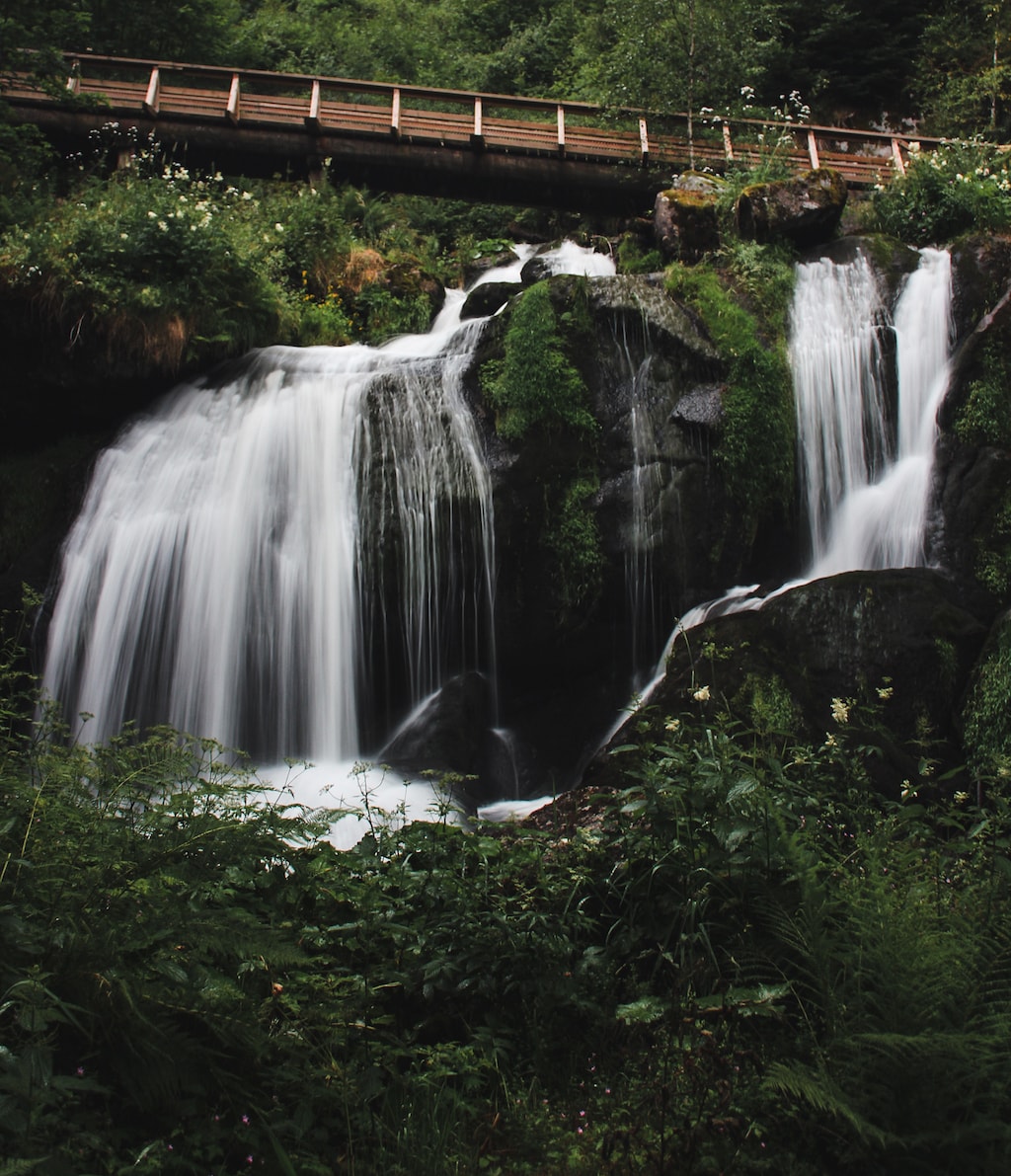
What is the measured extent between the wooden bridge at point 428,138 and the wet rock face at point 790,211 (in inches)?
190

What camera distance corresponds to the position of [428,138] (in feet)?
54.1

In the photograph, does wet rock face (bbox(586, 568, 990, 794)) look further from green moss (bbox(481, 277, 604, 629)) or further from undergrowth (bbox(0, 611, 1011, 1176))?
undergrowth (bbox(0, 611, 1011, 1176))

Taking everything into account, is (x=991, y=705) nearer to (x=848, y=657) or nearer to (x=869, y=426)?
(x=848, y=657)

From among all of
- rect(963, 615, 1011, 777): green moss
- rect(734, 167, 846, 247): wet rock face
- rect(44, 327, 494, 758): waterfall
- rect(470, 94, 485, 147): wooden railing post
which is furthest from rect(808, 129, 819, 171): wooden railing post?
rect(963, 615, 1011, 777): green moss

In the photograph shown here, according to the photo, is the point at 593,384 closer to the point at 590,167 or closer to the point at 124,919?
the point at 124,919

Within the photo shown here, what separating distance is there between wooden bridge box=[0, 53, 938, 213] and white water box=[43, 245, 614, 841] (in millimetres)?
8470

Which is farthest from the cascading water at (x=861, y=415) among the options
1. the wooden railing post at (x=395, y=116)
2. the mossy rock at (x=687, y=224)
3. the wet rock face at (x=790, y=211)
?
the wooden railing post at (x=395, y=116)

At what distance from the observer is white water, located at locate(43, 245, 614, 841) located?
25.8 feet

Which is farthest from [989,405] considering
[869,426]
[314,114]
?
[314,114]

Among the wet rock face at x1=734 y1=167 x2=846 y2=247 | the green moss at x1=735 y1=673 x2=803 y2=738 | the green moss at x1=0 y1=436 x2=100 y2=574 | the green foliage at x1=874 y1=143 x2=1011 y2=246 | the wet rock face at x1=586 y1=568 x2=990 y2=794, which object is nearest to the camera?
the green moss at x1=735 y1=673 x2=803 y2=738

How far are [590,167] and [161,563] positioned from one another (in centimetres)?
1151

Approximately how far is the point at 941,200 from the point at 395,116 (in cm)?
899

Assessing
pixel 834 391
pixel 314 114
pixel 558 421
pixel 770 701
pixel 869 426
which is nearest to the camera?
pixel 770 701

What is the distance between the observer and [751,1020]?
2.91m
